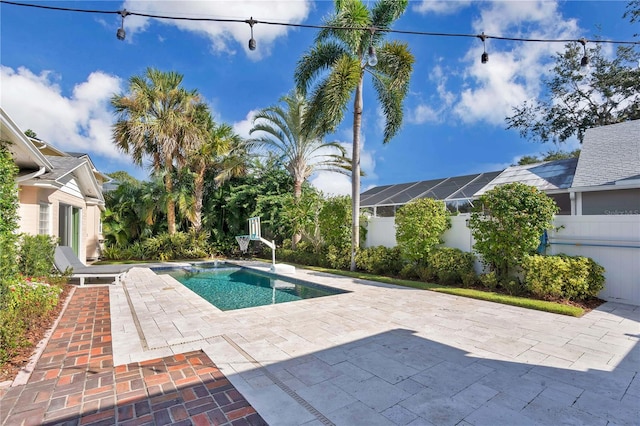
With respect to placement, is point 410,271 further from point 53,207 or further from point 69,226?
point 69,226

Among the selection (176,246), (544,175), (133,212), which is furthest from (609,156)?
(133,212)

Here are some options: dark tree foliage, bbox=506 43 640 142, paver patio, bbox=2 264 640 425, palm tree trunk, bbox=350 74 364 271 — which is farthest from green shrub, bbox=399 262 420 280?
dark tree foliage, bbox=506 43 640 142

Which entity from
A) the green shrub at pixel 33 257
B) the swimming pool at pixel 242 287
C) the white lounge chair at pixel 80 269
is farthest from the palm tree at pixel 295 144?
the green shrub at pixel 33 257

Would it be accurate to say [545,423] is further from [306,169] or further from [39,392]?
[306,169]

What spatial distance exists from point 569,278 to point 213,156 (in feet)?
54.1

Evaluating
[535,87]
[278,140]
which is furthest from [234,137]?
[535,87]

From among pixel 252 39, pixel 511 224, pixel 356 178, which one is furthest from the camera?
pixel 356 178

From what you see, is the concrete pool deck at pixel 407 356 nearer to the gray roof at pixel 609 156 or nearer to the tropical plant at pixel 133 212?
the gray roof at pixel 609 156

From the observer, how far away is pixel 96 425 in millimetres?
2818

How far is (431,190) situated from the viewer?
18016mm

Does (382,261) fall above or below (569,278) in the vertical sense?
below

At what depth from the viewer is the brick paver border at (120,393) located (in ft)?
9.62

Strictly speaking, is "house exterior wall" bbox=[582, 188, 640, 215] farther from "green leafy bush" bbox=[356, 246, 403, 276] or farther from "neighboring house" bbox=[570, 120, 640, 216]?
"green leafy bush" bbox=[356, 246, 403, 276]

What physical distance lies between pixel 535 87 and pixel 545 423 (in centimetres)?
2960
